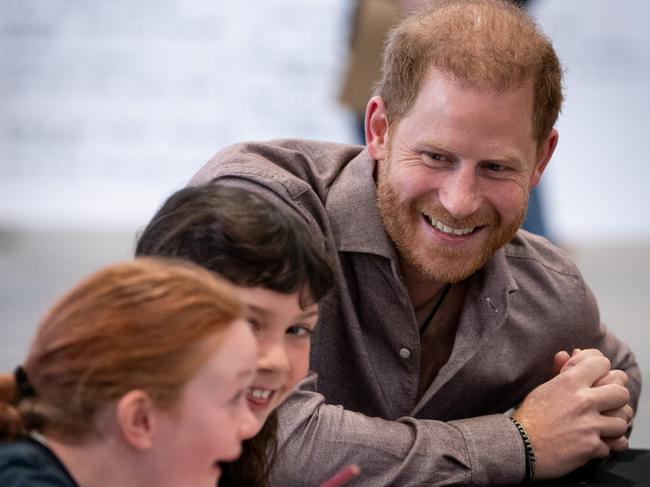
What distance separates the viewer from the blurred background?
5.89 meters

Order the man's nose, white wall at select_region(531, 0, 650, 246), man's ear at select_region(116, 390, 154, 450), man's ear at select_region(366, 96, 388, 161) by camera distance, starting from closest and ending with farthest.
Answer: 1. man's ear at select_region(116, 390, 154, 450)
2. the man's nose
3. man's ear at select_region(366, 96, 388, 161)
4. white wall at select_region(531, 0, 650, 246)

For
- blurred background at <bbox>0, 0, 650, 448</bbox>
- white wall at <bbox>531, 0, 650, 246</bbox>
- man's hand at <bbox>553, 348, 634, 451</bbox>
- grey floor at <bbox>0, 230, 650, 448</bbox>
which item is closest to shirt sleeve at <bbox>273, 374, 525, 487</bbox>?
man's hand at <bbox>553, 348, 634, 451</bbox>

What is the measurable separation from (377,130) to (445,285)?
29 centimetres

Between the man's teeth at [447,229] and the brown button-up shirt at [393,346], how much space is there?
0.09m

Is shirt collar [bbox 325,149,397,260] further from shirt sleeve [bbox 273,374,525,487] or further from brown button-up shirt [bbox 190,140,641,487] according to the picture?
shirt sleeve [bbox 273,374,525,487]

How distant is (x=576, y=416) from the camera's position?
5.75ft

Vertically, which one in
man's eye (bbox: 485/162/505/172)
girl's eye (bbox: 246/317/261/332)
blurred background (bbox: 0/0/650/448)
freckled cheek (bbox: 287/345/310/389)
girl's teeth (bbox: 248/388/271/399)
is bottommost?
blurred background (bbox: 0/0/650/448)

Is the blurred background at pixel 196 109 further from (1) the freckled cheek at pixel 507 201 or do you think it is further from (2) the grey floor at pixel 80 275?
(1) the freckled cheek at pixel 507 201

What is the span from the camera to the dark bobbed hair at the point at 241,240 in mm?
→ 1333

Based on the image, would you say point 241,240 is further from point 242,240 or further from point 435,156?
point 435,156

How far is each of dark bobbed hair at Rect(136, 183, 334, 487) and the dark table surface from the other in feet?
1.84

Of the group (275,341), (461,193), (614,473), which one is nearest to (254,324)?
(275,341)

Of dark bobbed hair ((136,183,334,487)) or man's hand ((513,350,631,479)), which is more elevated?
dark bobbed hair ((136,183,334,487))

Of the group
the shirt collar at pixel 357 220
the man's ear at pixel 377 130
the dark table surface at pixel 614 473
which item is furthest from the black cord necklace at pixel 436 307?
the dark table surface at pixel 614 473
